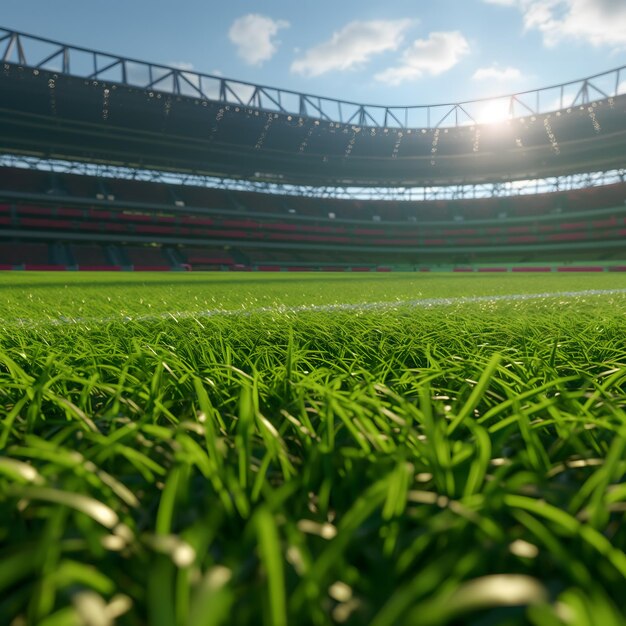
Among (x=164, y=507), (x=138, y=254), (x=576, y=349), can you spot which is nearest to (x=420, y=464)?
(x=164, y=507)

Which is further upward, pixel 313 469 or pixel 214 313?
pixel 313 469

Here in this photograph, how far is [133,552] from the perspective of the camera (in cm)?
47

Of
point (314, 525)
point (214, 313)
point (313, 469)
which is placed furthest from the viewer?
point (214, 313)

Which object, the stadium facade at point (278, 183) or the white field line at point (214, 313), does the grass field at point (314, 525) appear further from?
the stadium facade at point (278, 183)

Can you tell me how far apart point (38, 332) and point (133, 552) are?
208 centimetres

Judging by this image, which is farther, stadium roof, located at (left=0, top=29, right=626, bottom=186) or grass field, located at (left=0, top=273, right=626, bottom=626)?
stadium roof, located at (left=0, top=29, right=626, bottom=186)

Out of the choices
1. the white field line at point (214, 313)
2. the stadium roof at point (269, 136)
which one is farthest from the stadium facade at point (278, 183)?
the white field line at point (214, 313)

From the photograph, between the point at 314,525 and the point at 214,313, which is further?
the point at 214,313

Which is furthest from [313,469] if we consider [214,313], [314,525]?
[214,313]

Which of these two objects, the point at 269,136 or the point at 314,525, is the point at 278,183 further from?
the point at 314,525

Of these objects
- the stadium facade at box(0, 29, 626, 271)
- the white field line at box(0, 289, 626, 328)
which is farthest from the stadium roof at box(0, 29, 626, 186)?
the white field line at box(0, 289, 626, 328)

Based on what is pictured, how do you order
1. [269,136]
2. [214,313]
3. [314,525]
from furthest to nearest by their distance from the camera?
[269,136], [214,313], [314,525]

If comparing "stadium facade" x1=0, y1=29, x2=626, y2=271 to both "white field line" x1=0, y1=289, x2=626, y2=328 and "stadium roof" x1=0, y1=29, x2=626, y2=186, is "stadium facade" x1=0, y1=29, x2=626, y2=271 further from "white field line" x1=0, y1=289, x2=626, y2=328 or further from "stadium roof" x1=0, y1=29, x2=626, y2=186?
"white field line" x1=0, y1=289, x2=626, y2=328

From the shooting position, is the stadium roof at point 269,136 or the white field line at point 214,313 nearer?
the white field line at point 214,313
